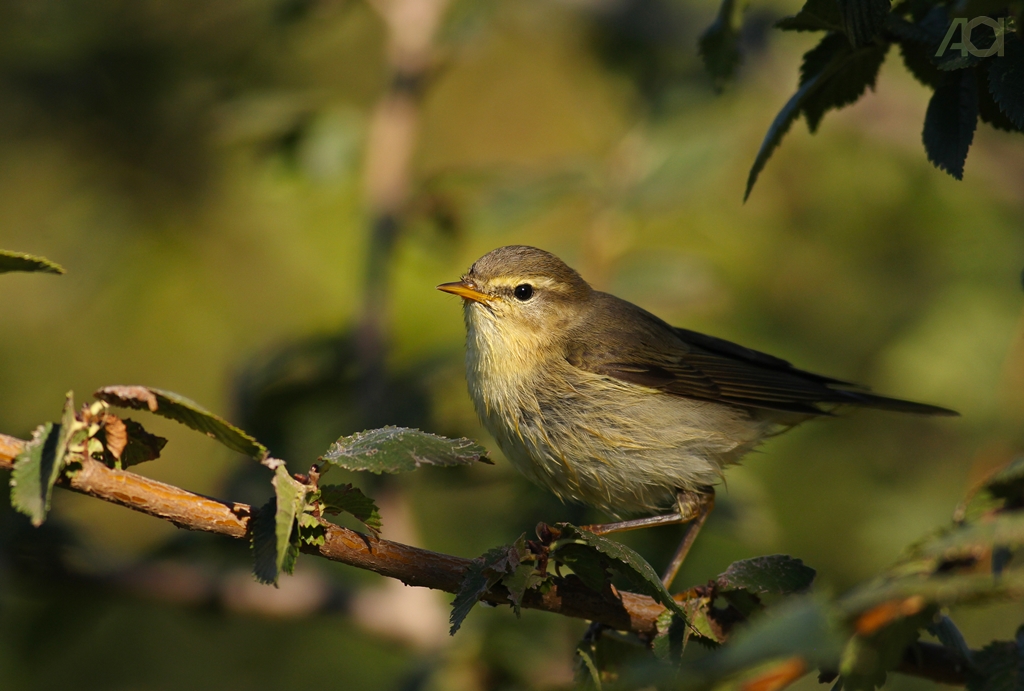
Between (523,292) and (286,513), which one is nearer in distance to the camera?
(286,513)

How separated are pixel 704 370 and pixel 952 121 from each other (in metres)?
1.77

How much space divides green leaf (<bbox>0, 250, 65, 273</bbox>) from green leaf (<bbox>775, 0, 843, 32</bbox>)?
1.44 metres

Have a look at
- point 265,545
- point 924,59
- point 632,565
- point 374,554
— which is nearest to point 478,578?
point 374,554

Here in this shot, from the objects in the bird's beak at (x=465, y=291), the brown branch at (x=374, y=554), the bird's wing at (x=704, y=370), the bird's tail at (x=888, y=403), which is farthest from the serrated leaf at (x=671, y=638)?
the bird's beak at (x=465, y=291)

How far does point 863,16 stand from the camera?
1789mm

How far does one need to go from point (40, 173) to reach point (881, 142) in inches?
177

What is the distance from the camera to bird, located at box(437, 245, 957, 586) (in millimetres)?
3150

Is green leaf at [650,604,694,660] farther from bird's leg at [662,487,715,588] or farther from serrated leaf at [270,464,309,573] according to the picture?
bird's leg at [662,487,715,588]

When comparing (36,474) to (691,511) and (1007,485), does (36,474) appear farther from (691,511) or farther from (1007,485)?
(691,511)

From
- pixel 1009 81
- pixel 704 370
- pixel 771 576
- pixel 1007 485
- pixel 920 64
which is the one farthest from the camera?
pixel 704 370

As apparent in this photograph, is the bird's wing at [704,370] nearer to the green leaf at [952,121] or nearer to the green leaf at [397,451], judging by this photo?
the green leaf at [952,121]

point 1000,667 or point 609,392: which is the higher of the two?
point 609,392

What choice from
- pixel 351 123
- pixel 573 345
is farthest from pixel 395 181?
pixel 573 345

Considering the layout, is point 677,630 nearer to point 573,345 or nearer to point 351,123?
point 573,345
